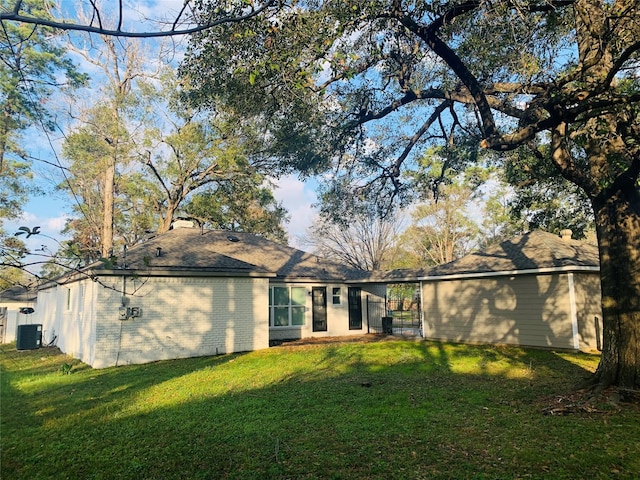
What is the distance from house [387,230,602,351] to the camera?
12.7 meters

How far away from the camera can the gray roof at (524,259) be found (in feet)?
42.6

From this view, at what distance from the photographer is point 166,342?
11953mm

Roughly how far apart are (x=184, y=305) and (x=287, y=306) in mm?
5567

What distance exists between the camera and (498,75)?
30.5 feet

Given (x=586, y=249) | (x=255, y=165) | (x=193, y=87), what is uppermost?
(x=255, y=165)

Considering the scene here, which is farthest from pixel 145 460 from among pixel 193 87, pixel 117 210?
A: pixel 117 210

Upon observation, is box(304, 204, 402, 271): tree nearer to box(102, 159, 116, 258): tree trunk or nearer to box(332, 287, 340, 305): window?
box(332, 287, 340, 305): window

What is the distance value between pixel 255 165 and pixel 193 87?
14.8 m

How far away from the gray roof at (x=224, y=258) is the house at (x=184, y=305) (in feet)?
Result: 0.13

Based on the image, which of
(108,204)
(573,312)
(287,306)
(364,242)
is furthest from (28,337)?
(364,242)

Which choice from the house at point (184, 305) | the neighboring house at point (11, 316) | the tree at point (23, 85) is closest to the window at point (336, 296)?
the house at point (184, 305)

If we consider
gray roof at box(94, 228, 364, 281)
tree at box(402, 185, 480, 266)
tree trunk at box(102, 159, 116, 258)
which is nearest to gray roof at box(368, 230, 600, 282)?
gray roof at box(94, 228, 364, 281)

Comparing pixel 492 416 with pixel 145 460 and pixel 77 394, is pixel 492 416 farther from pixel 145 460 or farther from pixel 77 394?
pixel 77 394

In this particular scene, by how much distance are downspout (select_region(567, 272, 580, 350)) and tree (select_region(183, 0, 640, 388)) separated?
612 cm
